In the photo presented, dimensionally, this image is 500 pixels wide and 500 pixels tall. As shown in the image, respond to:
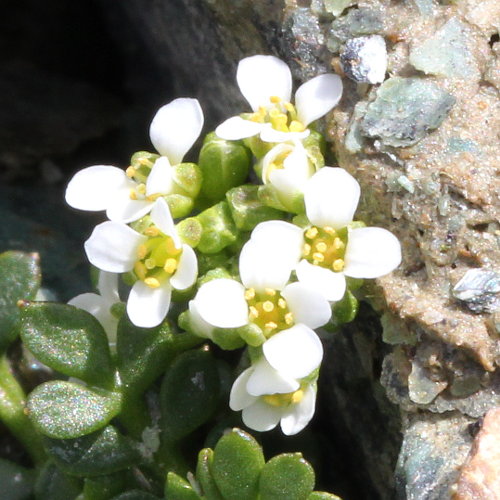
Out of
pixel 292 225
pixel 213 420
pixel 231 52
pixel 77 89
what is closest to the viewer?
pixel 292 225

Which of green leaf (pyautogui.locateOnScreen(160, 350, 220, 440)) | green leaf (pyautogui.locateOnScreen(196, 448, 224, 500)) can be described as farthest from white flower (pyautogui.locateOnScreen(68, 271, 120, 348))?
green leaf (pyautogui.locateOnScreen(196, 448, 224, 500))

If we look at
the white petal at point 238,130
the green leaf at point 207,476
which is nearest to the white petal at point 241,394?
the green leaf at point 207,476

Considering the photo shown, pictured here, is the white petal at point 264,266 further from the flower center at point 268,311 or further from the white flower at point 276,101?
the white flower at point 276,101

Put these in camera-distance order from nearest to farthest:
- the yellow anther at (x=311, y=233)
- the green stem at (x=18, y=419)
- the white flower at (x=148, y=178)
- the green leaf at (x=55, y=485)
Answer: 1. the yellow anther at (x=311, y=233)
2. the white flower at (x=148, y=178)
3. the green leaf at (x=55, y=485)
4. the green stem at (x=18, y=419)

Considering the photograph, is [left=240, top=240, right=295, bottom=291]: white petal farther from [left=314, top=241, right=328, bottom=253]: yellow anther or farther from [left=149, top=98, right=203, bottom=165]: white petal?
[left=149, top=98, right=203, bottom=165]: white petal

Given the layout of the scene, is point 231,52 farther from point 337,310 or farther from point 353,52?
point 337,310

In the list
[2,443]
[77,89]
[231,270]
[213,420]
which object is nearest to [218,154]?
[231,270]
